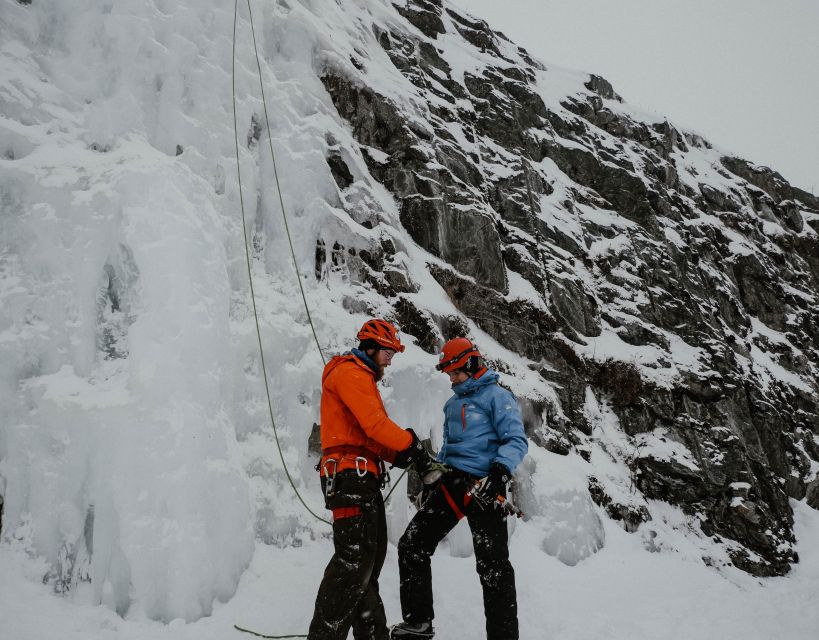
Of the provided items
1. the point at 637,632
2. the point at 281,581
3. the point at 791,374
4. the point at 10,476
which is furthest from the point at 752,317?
the point at 10,476

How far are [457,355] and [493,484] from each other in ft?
3.27

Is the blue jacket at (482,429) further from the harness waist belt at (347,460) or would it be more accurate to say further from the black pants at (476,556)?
the harness waist belt at (347,460)

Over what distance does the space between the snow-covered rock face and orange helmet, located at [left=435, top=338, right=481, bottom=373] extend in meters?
1.84

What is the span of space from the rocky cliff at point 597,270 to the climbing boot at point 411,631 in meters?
4.44

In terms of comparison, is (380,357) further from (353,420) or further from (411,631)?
(411,631)

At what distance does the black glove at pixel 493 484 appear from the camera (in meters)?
3.34

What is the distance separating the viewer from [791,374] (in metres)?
17.0

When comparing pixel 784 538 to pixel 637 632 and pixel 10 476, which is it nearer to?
pixel 637 632

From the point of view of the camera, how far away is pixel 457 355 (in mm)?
3873

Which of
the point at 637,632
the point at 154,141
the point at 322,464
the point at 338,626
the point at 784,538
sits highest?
the point at 154,141

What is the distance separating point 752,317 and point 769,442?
20.8 feet

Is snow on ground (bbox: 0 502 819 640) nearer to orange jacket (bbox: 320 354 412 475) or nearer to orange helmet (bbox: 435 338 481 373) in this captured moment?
orange jacket (bbox: 320 354 412 475)

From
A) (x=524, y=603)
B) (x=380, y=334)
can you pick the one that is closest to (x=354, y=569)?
(x=380, y=334)

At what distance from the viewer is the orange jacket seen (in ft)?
9.95
